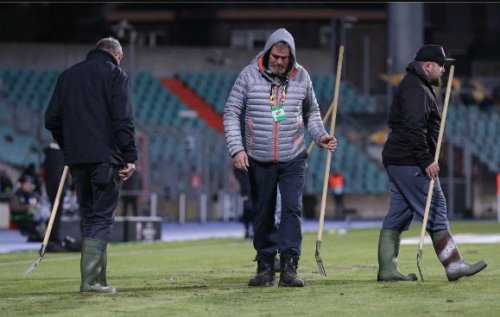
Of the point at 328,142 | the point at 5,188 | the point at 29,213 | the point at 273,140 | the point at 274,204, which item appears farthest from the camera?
the point at 5,188

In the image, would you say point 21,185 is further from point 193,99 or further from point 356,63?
point 356,63

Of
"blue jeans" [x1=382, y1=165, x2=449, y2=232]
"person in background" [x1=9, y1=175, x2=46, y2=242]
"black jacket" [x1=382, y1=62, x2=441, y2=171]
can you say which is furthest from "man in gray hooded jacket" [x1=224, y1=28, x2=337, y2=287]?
"person in background" [x1=9, y1=175, x2=46, y2=242]

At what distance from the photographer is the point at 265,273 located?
12.3 metres

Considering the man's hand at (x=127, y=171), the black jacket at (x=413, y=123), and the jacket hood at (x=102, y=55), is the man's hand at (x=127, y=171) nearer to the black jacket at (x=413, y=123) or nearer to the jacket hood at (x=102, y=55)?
the jacket hood at (x=102, y=55)

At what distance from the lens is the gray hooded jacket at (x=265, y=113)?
12141mm

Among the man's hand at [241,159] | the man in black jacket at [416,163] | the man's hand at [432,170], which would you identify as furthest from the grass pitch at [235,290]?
the man's hand at [241,159]

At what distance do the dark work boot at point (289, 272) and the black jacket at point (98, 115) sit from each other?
1.56 metres

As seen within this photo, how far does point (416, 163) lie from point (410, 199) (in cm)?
33

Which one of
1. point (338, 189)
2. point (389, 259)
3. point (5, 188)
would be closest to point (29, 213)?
point (5, 188)

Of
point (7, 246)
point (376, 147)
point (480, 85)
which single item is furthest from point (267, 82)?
point (480, 85)

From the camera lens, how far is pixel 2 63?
4731 cm

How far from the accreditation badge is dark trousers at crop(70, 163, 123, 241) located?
1395 mm

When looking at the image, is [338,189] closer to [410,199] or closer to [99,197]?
[410,199]

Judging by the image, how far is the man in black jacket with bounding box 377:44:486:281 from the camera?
12492 millimetres
